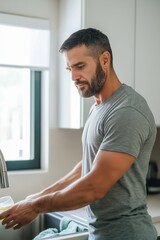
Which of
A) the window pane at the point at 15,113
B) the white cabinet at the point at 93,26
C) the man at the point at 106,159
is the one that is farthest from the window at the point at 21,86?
the man at the point at 106,159

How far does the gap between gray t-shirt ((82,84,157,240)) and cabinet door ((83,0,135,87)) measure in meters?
0.71

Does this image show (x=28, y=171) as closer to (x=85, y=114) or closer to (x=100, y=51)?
(x=85, y=114)

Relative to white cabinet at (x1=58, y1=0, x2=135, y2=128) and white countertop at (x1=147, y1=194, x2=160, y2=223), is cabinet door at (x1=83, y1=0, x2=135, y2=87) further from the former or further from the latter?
white countertop at (x1=147, y1=194, x2=160, y2=223)

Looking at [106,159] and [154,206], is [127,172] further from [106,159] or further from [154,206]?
[154,206]

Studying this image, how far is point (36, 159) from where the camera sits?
2.47 m

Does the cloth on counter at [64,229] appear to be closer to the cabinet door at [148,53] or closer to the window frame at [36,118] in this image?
the window frame at [36,118]

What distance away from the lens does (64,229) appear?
1.87 meters

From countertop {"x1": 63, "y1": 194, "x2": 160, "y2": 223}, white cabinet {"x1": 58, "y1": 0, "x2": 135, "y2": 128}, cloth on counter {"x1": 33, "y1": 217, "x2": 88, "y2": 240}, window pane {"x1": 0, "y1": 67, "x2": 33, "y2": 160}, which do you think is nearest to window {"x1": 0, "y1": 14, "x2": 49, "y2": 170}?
window pane {"x1": 0, "y1": 67, "x2": 33, "y2": 160}

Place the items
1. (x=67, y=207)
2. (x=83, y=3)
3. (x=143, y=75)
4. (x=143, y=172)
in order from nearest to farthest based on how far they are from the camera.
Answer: (x=67, y=207) < (x=143, y=172) < (x=83, y=3) < (x=143, y=75)

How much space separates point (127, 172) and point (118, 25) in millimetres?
1036

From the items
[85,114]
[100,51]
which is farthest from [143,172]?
[85,114]

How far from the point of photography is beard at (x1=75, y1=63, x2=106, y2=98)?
1490 millimetres

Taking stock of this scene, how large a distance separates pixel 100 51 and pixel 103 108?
206mm

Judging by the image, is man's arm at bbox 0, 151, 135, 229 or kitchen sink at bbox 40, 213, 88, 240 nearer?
man's arm at bbox 0, 151, 135, 229
